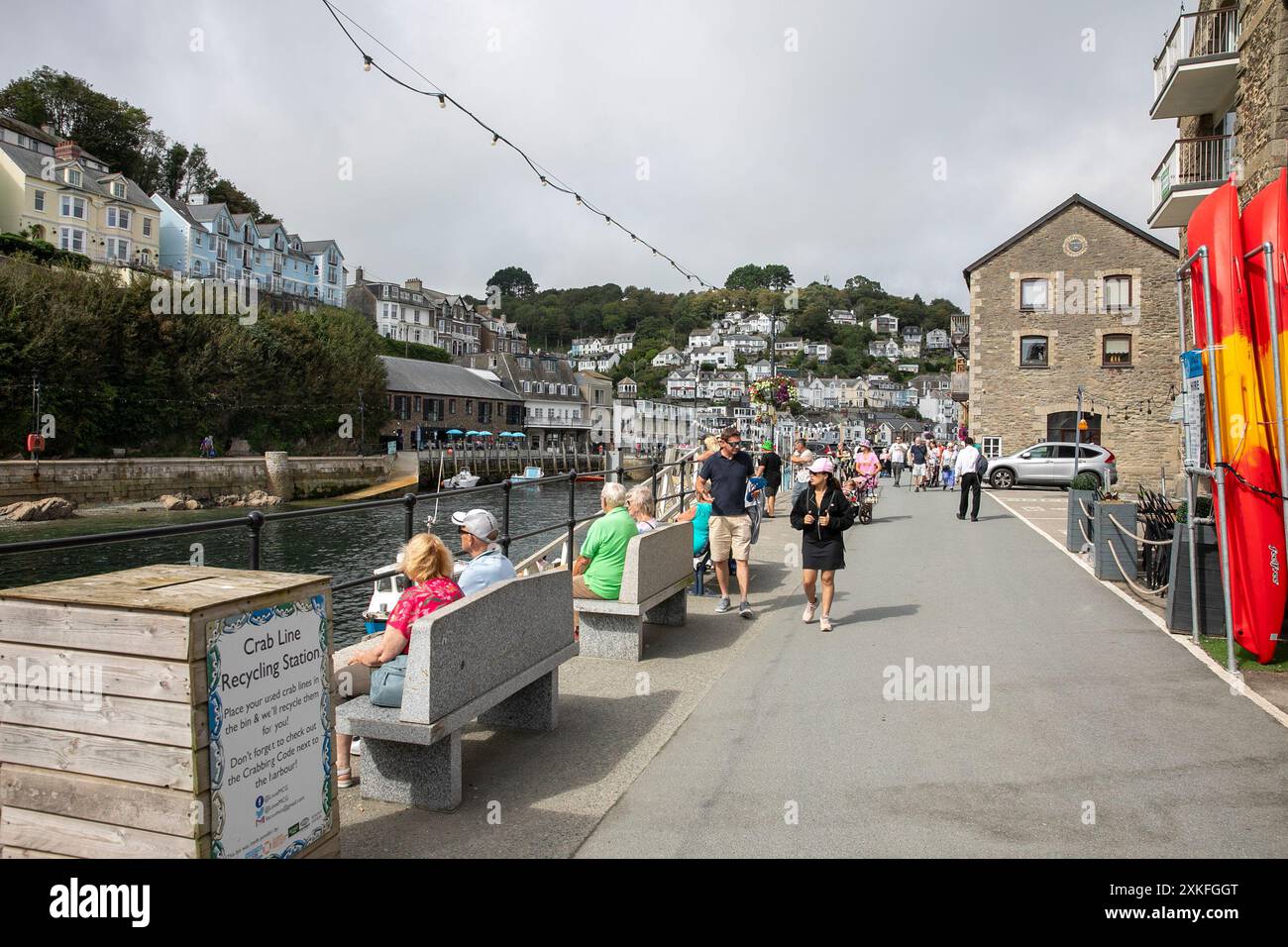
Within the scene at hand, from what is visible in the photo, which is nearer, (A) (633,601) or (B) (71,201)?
(A) (633,601)

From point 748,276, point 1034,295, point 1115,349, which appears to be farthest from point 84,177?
point 748,276

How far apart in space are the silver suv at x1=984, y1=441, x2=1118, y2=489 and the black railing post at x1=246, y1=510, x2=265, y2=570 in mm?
29659

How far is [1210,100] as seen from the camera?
17969mm

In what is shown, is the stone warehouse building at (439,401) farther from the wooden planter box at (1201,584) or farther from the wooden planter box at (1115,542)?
the wooden planter box at (1201,584)

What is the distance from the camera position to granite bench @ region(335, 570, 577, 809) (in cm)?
425

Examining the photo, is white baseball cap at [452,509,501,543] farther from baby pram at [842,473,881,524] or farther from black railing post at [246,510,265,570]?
baby pram at [842,473,881,524]

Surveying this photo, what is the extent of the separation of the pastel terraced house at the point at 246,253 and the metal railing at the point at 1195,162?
72017 millimetres

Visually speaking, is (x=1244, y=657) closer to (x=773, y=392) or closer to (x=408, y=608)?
(x=408, y=608)

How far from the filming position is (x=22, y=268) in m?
45.3

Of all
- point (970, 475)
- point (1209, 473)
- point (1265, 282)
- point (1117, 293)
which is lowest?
point (970, 475)

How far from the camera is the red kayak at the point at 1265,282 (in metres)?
7.09

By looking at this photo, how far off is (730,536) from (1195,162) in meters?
→ 15.0

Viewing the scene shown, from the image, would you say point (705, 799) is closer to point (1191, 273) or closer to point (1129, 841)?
point (1129, 841)

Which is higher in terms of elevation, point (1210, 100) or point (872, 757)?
point (1210, 100)
